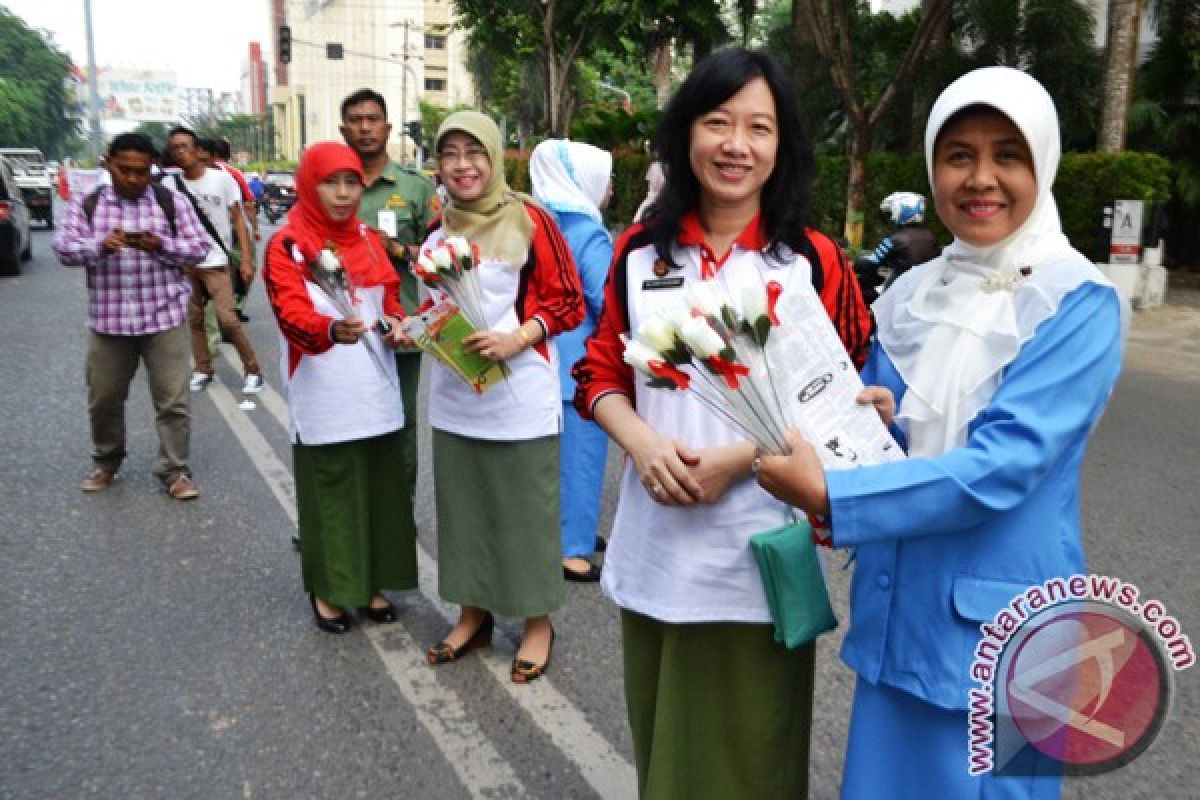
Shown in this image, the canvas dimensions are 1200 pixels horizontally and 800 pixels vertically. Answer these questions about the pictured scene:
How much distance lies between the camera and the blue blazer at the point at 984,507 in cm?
156

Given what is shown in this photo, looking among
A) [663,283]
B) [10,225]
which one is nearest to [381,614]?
[663,283]

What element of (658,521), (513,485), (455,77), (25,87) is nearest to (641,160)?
(513,485)

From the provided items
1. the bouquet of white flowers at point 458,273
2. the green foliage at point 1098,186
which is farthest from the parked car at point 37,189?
the bouquet of white flowers at point 458,273

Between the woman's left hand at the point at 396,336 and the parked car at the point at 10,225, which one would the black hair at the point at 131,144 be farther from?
the parked car at the point at 10,225

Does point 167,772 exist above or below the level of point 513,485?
below

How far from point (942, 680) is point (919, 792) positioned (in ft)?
0.74

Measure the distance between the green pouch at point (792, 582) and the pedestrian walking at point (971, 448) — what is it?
0.42ft

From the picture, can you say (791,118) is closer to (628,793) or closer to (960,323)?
(960,323)

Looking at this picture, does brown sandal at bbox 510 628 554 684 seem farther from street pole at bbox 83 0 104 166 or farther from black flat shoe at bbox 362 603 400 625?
street pole at bbox 83 0 104 166

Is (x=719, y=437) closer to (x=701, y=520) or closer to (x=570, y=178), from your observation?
(x=701, y=520)

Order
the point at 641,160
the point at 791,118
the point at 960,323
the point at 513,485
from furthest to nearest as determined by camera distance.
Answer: the point at 641,160 < the point at 513,485 < the point at 791,118 < the point at 960,323

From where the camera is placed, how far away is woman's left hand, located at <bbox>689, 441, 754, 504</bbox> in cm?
195

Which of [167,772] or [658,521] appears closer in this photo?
[658,521]

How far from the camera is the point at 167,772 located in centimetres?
309
